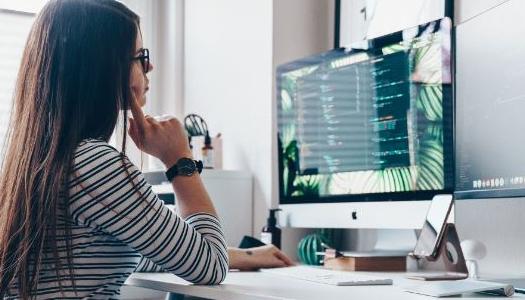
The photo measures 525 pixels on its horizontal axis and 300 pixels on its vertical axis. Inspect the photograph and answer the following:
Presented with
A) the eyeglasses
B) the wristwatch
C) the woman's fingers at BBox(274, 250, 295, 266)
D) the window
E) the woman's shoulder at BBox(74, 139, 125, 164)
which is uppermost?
the window

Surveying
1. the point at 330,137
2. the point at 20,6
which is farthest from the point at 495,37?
the point at 20,6

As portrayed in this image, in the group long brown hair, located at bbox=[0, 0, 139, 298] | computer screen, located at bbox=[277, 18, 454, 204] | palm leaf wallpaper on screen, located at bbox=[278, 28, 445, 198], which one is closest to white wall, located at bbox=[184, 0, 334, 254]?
computer screen, located at bbox=[277, 18, 454, 204]

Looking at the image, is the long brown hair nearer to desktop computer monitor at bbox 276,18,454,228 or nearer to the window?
desktop computer monitor at bbox 276,18,454,228

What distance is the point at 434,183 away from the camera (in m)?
1.73

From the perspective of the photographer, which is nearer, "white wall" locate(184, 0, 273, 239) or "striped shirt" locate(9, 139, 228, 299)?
"striped shirt" locate(9, 139, 228, 299)

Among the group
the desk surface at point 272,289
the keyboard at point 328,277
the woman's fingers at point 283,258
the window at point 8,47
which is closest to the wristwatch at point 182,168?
the desk surface at point 272,289

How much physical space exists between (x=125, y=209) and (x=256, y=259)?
613 millimetres

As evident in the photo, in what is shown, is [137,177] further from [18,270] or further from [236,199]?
[236,199]

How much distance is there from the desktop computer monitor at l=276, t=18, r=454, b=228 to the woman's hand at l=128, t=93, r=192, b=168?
0.52 m

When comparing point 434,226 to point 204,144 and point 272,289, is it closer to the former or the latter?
point 272,289

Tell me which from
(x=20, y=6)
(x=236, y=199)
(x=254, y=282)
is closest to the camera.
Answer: (x=254, y=282)

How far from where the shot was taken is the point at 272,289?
1.38 m

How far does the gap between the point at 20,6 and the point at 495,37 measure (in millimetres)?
1853

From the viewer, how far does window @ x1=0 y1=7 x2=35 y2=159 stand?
2729mm
